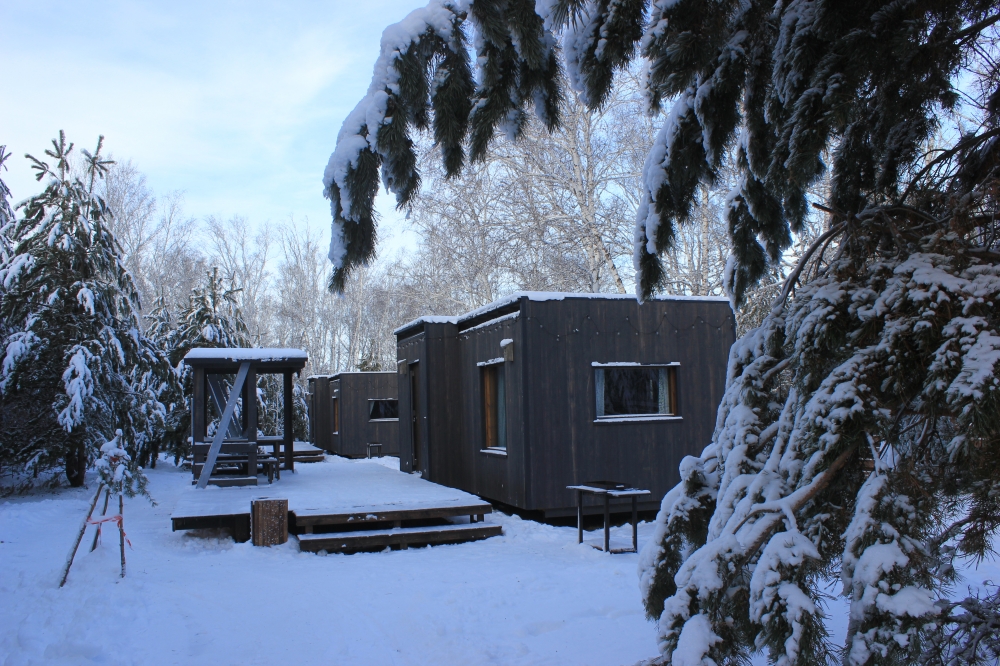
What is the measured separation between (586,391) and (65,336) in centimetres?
879

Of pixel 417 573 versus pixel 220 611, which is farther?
pixel 417 573

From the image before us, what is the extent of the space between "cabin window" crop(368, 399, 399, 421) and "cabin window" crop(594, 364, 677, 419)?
11.9 metres

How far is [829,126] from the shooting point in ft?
8.79

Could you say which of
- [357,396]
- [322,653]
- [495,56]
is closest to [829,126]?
[495,56]

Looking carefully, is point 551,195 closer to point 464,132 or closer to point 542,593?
point 542,593

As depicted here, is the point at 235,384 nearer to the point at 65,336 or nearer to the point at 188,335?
the point at 65,336

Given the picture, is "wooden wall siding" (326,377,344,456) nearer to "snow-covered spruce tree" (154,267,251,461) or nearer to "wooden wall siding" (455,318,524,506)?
"snow-covered spruce tree" (154,267,251,461)

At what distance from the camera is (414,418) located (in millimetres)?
13758

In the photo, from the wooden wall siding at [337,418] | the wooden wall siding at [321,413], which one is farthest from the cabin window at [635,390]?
the wooden wall siding at [321,413]

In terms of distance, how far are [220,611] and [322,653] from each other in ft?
4.35

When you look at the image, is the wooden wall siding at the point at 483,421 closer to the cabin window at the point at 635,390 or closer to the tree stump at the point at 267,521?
the cabin window at the point at 635,390

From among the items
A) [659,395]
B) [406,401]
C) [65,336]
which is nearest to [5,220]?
[65,336]

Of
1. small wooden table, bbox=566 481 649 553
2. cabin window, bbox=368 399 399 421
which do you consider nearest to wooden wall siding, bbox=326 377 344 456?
cabin window, bbox=368 399 399 421

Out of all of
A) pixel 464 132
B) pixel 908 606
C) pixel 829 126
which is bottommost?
pixel 908 606
